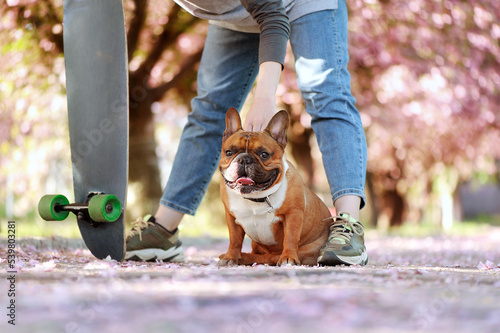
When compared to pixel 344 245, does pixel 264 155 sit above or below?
above

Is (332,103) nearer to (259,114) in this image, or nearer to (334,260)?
(259,114)

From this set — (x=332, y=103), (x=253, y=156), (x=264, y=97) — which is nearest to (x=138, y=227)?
(x=253, y=156)

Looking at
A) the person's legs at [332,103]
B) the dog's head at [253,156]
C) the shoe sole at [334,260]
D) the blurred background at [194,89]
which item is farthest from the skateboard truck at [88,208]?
the blurred background at [194,89]

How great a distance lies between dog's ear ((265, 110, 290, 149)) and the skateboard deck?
0.55 meters

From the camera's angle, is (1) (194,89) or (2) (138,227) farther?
(1) (194,89)

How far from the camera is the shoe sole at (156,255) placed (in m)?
2.16

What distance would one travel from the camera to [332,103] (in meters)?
2.18

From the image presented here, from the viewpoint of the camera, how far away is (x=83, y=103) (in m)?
1.97

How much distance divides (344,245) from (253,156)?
469 mm

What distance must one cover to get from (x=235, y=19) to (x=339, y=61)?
1.51 feet

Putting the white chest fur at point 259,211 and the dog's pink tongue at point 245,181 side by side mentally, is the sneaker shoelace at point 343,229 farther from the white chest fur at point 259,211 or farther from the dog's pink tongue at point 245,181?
the dog's pink tongue at point 245,181

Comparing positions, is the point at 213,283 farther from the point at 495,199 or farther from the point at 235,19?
the point at 495,199

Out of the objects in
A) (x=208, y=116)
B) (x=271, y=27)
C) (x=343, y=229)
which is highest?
(x=271, y=27)

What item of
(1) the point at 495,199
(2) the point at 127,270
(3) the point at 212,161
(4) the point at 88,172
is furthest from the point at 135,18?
(1) the point at 495,199
